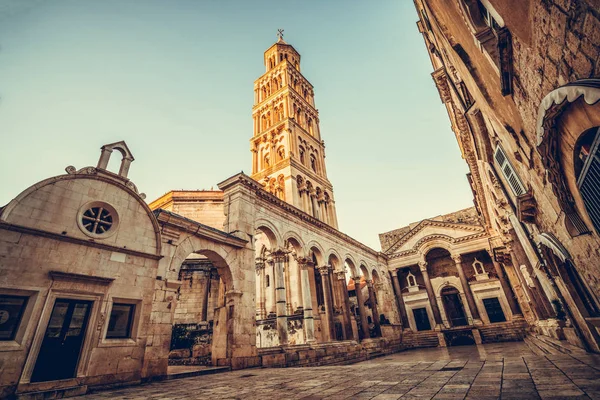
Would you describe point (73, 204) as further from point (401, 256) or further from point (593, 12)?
point (401, 256)

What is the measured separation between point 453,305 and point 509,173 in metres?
23.8

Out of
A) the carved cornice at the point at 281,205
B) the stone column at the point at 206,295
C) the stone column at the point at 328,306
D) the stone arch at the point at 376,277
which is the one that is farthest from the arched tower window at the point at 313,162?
the stone column at the point at 206,295

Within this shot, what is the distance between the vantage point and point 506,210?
1305 cm

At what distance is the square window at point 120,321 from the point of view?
25.1ft

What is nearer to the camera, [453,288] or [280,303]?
[280,303]

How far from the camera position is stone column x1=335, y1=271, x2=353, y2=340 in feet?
60.1

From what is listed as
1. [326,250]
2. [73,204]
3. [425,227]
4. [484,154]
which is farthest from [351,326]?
[73,204]

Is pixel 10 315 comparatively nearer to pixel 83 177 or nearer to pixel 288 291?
pixel 83 177

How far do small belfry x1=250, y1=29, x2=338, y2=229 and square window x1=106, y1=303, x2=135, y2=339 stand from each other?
14.4 m

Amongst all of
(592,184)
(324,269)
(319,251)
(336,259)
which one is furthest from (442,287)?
(592,184)

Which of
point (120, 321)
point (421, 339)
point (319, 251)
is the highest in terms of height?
point (319, 251)

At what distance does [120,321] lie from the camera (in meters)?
7.89

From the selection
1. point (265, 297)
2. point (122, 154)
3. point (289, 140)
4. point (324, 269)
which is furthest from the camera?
point (289, 140)

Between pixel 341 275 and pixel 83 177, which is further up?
pixel 83 177
